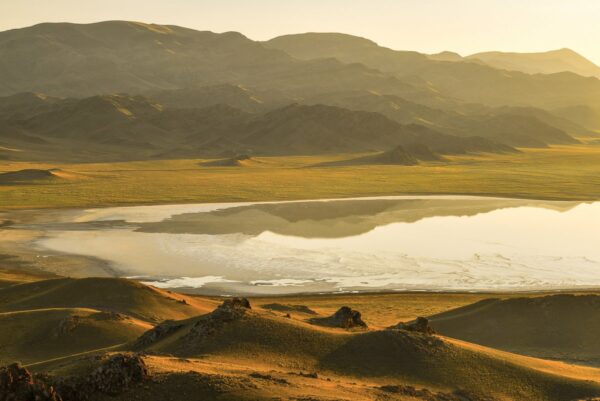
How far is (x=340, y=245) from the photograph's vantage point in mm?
47312

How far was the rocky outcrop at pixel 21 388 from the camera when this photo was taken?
44.5ft

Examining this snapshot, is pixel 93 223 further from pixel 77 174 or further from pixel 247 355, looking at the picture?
pixel 247 355

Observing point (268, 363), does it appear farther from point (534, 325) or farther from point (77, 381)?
point (534, 325)

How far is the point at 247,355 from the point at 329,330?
3.08 meters

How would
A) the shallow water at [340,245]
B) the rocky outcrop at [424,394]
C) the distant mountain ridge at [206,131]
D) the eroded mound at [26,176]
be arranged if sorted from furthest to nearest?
the distant mountain ridge at [206,131] → the eroded mound at [26,176] → the shallow water at [340,245] → the rocky outcrop at [424,394]

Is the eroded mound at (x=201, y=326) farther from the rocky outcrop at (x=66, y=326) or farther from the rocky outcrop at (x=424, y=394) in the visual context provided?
the rocky outcrop at (x=66, y=326)

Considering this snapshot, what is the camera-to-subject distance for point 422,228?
180 feet

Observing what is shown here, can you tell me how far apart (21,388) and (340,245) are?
113 ft

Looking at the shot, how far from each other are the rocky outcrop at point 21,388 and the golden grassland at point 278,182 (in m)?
54.5

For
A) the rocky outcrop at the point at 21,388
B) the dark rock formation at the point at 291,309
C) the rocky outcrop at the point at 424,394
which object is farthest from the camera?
the dark rock formation at the point at 291,309

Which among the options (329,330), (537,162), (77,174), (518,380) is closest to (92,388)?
(329,330)

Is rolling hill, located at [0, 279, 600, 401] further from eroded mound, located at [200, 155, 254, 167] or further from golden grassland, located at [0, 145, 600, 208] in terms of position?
eroded mound, located at [200, 155, 254, 167]

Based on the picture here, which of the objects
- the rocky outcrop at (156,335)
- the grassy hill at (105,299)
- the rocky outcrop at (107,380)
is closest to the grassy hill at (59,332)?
the grassy hill at (105,299)

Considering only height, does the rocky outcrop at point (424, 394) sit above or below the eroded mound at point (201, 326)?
→ below
